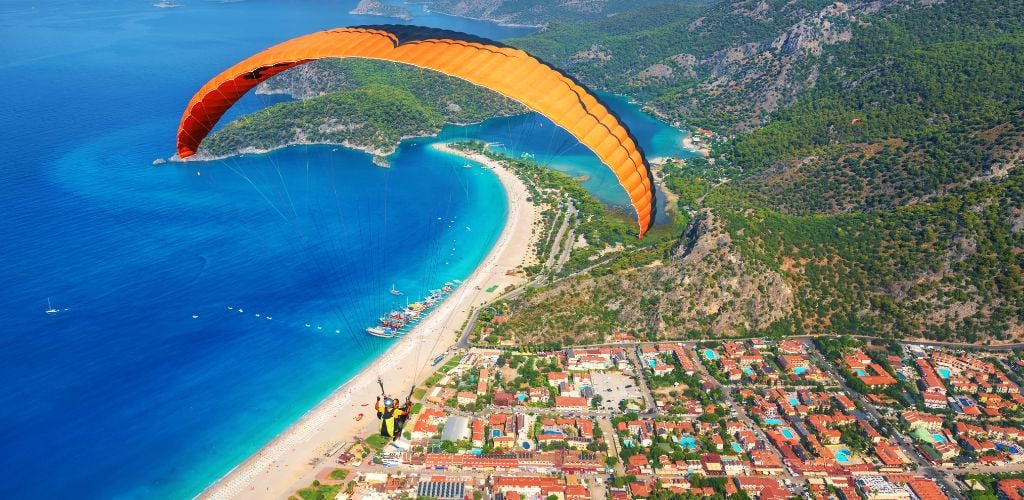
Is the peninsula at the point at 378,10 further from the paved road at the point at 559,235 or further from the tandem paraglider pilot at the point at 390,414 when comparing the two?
the tandem paraglider pilot at the point at 390,414

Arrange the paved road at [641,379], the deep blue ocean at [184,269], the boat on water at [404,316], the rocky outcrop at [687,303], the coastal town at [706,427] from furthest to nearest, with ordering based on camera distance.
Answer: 1. the boat on water at [404,316]
2. the rocky outcrop at [687,303]
3. the paved road at [641,379]
4. the deep blue ocean at [184,269]
5. the coastal town at [706,427]

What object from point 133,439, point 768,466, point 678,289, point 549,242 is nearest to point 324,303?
point 133,439


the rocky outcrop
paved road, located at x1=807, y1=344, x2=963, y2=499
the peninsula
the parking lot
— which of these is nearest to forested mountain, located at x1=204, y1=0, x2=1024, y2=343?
the rocky outcrop

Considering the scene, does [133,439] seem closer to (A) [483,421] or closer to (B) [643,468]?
(A) [483,421]

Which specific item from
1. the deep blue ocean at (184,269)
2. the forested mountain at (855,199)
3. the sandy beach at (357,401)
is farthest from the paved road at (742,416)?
the deep blue ocean at (184,269)

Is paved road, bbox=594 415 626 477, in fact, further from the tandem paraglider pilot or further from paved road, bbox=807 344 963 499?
paved road, bbox=807 344 963 499
